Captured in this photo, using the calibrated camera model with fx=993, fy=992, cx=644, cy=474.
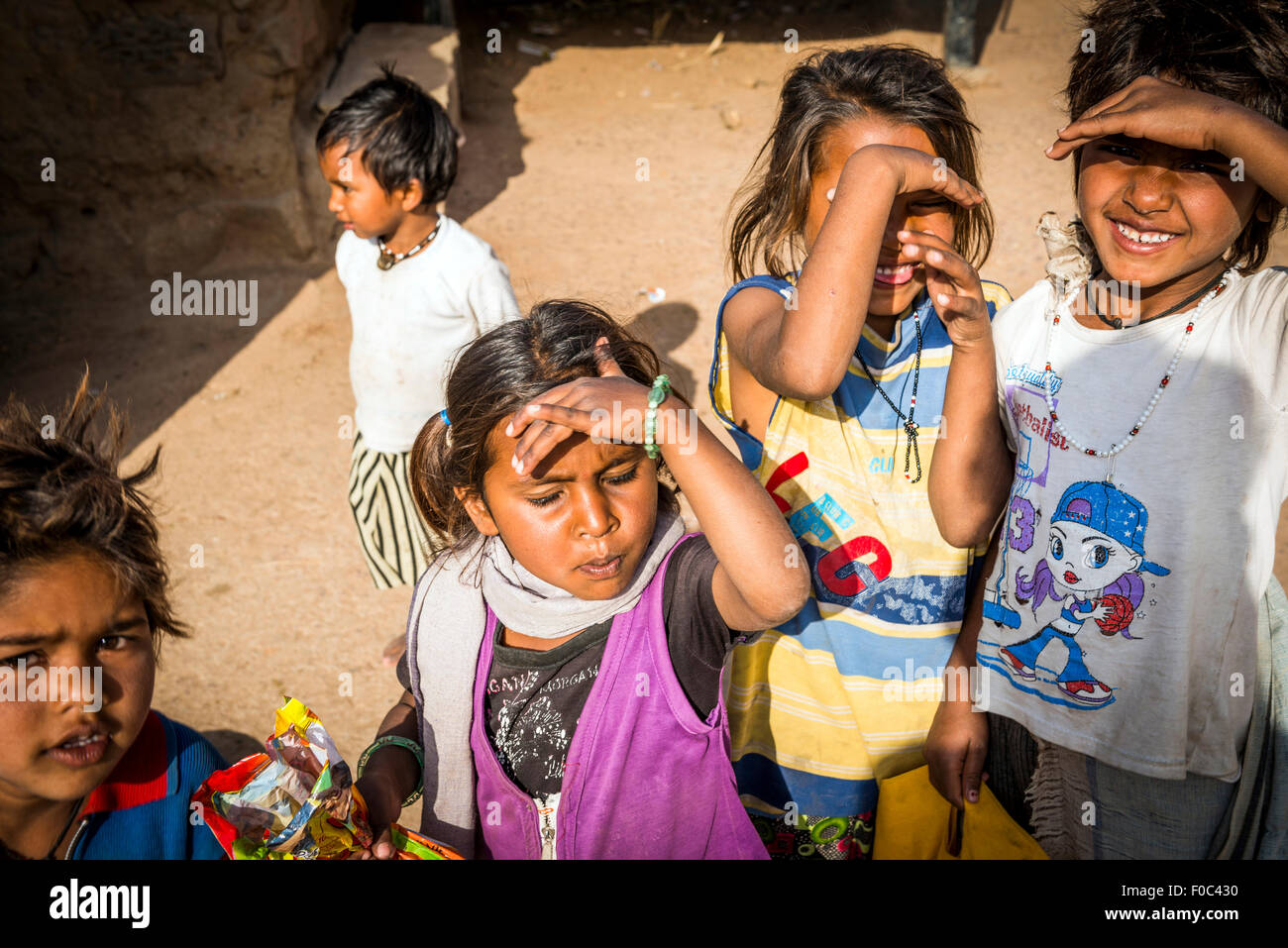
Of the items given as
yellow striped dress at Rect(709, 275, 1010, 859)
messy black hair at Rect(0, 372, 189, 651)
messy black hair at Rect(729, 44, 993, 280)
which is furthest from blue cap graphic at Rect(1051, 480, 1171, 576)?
messy black hair at Rect(0, 372, 189, 651)

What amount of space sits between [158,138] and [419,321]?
3.51 metres

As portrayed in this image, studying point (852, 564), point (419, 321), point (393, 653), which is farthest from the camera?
point (393, 653)

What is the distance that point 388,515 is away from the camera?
3188 mm

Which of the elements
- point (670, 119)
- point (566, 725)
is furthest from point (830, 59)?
point (670, 119)

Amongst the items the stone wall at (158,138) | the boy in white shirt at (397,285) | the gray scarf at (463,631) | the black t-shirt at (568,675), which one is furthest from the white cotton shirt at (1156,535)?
the stone wall at (158,138)

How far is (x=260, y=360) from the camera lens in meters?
5.14

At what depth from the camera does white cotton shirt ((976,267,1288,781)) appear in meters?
1.48

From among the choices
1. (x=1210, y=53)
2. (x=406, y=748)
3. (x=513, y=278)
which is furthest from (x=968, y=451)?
(x=513, y=278)

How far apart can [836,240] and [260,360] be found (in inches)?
167

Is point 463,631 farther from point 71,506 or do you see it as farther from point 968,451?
point 968,451

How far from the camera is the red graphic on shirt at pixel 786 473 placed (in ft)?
5.80

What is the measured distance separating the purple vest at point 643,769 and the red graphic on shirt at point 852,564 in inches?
11.8

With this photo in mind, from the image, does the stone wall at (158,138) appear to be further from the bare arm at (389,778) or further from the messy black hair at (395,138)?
the bare arm at (389,778)
